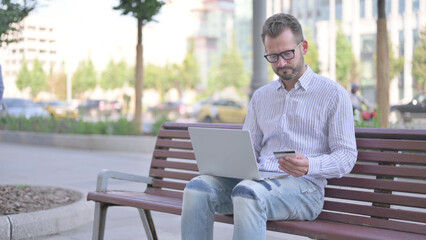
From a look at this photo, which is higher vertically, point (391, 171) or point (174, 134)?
point (174, 134)

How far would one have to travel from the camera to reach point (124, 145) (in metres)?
13.0

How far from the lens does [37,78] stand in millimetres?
56688

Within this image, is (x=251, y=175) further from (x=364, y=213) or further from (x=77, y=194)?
(x=77, y=194)

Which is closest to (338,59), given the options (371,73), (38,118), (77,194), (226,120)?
(371,73)

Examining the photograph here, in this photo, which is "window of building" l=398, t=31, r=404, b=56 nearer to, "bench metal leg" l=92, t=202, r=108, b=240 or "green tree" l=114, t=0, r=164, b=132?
"green tree" l=114, t=0, r=164, b=132

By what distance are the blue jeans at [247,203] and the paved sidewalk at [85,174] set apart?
5.51 ft

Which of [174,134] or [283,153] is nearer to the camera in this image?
[283,153]

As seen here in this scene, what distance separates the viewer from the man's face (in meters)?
3.14

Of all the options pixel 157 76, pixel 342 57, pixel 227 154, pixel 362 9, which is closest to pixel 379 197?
pixel 227 154

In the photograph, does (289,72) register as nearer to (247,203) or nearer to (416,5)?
(247,203)

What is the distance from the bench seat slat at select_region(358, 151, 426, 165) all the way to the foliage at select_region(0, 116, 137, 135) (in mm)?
11082

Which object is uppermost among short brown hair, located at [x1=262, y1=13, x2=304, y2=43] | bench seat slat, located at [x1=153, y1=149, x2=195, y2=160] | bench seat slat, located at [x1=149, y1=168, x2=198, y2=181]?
short brown hair, located at [x1=262, y1=13, x2=304, y2=43]

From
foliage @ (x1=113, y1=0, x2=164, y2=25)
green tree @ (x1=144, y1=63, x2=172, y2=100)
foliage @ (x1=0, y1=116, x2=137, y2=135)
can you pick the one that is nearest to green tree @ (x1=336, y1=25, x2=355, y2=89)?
green tree @ (x1=144, y1=63, x2=172, y2=100)

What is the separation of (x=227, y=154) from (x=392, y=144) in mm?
915
